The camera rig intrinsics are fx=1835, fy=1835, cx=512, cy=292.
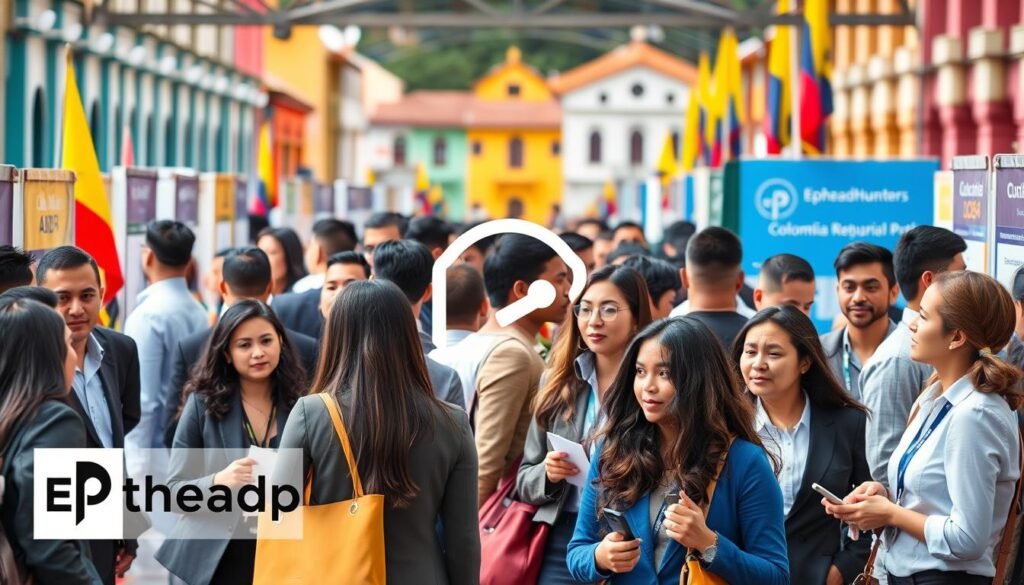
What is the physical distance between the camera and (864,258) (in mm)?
7801

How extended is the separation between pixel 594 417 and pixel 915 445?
110 centimetres

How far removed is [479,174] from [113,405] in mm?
101578

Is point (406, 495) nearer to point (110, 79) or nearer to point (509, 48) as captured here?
point (110, 79)

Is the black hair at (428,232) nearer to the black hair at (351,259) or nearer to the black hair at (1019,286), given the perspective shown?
the black hair at (351,259)

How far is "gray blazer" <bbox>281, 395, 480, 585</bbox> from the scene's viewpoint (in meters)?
4.84

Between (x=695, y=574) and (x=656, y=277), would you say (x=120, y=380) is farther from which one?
(x=695, y=574)

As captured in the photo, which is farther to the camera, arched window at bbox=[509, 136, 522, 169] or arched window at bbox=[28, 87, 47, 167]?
arched window at bbox=[509, 136, 522, 169]

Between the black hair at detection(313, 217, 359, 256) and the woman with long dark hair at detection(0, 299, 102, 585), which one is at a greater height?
the black hair at detection(313, 217, 359, 256)

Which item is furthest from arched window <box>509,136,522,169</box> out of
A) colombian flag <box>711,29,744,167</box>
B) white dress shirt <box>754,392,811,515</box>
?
white dress shirt <box>754,392,811,515</box>

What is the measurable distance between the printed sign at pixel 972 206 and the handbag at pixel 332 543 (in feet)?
12.2

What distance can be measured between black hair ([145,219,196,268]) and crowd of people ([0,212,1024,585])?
4.00ft

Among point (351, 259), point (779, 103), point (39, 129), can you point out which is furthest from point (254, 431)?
point (39, 129)

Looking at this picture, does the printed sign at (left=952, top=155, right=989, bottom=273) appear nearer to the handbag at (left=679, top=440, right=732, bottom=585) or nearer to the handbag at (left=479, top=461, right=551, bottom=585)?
the handbag at (left=479, top=461, right=551, bottom=585)

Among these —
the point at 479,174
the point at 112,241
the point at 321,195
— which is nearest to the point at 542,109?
the point at 479,174
